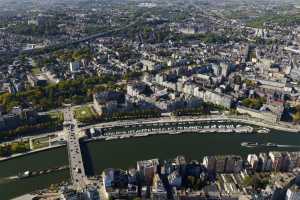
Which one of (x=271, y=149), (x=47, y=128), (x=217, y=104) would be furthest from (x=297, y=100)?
(x=47, y=128)

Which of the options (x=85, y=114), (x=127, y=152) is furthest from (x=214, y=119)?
(x=85, y=114)

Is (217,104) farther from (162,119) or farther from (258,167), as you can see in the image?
(258,167)

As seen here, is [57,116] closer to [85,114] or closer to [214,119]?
[85,114]

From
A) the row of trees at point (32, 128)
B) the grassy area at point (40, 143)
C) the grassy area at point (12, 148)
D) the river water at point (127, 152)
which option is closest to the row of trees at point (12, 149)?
the grassy area at point (12, 148)

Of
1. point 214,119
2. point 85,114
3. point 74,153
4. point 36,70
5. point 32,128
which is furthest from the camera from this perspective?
point 36,70

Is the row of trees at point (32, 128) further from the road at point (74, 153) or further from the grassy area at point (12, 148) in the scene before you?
the grassy area at point (12, 148)

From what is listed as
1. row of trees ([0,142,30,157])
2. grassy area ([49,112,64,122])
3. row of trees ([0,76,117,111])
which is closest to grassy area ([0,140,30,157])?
row of trees ([0,142,30,157])
